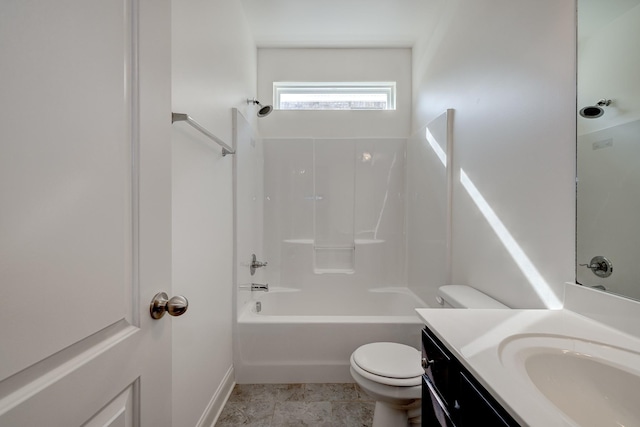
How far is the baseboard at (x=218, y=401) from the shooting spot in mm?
1471

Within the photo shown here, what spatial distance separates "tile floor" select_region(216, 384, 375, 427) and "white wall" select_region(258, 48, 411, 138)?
2150mm

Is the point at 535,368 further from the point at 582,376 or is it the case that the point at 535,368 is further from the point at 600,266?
the point at 600,266

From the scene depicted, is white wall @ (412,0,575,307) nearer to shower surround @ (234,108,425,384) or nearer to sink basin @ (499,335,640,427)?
sink basin @ (499,335,640,427)

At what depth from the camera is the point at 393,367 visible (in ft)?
4.52

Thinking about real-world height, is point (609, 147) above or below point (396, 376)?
above

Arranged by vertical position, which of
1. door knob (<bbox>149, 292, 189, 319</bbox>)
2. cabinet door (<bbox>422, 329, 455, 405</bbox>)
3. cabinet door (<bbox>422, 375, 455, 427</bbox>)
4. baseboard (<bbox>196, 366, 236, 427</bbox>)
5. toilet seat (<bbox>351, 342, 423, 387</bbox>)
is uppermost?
door knob (<bbox>149, 292, 189, 319</bbox>)

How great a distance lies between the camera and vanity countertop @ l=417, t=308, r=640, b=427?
1.63ft

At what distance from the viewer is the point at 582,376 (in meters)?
0.65

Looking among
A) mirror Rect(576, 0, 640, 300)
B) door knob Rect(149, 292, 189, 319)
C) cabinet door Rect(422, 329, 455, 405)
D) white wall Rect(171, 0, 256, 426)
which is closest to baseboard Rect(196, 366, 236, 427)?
white wall Rect(171, 0, 256, 426)

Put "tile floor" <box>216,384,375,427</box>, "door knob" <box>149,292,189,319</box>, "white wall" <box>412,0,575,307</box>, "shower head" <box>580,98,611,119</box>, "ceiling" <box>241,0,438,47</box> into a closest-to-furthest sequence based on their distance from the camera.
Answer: "door knob" <box>149,292,189,319</box> < "shower head" <box>580,98,611,119</box> < "white wall" <box>412,0,575,307</box> < "tile floor" <box>216,384,375,427</box> < "ceiling" <box>241,0,438,47</box>

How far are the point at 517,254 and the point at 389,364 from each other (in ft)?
2.59

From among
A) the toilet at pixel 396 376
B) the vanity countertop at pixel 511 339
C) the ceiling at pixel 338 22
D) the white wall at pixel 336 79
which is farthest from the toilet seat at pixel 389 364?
the ceiling at pixel 338 22

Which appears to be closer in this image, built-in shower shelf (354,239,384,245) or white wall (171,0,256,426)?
white wall (171,0,256,426)

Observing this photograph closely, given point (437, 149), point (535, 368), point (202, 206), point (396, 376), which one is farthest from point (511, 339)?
point (437, 149)
